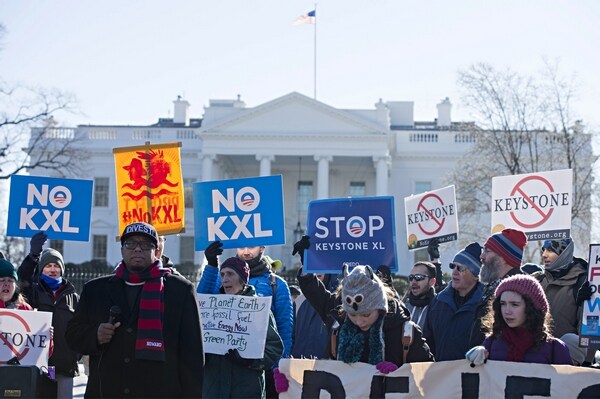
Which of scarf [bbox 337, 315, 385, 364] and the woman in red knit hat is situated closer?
the woman in red knit hat

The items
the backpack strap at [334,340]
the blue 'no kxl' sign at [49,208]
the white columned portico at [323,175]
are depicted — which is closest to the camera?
the backpack strap at [334,340]

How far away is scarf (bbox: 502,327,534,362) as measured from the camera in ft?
18.9

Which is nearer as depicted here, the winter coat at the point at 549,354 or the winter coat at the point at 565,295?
the winter coat at the point at 549,354

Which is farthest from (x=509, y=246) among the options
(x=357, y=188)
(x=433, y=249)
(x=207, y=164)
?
(x=357, y=188)

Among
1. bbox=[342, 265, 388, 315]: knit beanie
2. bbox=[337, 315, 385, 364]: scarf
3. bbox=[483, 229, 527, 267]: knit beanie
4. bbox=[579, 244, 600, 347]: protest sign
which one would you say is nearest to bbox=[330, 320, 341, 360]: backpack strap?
bbox=[337, 315, 385, 364]: scarf

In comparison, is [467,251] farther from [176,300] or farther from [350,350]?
[176,300]

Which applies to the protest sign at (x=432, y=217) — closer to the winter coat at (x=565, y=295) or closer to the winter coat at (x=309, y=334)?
the winter coat at (x=309, y=334)

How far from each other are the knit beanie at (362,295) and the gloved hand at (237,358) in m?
1.29

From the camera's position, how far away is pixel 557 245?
830 centimetres

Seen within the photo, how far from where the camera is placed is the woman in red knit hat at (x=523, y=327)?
5738 mm

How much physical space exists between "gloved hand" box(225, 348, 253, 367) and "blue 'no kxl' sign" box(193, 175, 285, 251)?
1.56 metres

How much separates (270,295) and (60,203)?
10.9 feet

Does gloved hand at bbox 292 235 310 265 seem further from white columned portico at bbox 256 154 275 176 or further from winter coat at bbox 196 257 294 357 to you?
white columned portico at bbox 256 154 275 176

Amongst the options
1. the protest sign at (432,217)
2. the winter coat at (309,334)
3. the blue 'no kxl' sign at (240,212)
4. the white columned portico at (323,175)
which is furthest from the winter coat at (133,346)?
the white columned portico at (323,175)
